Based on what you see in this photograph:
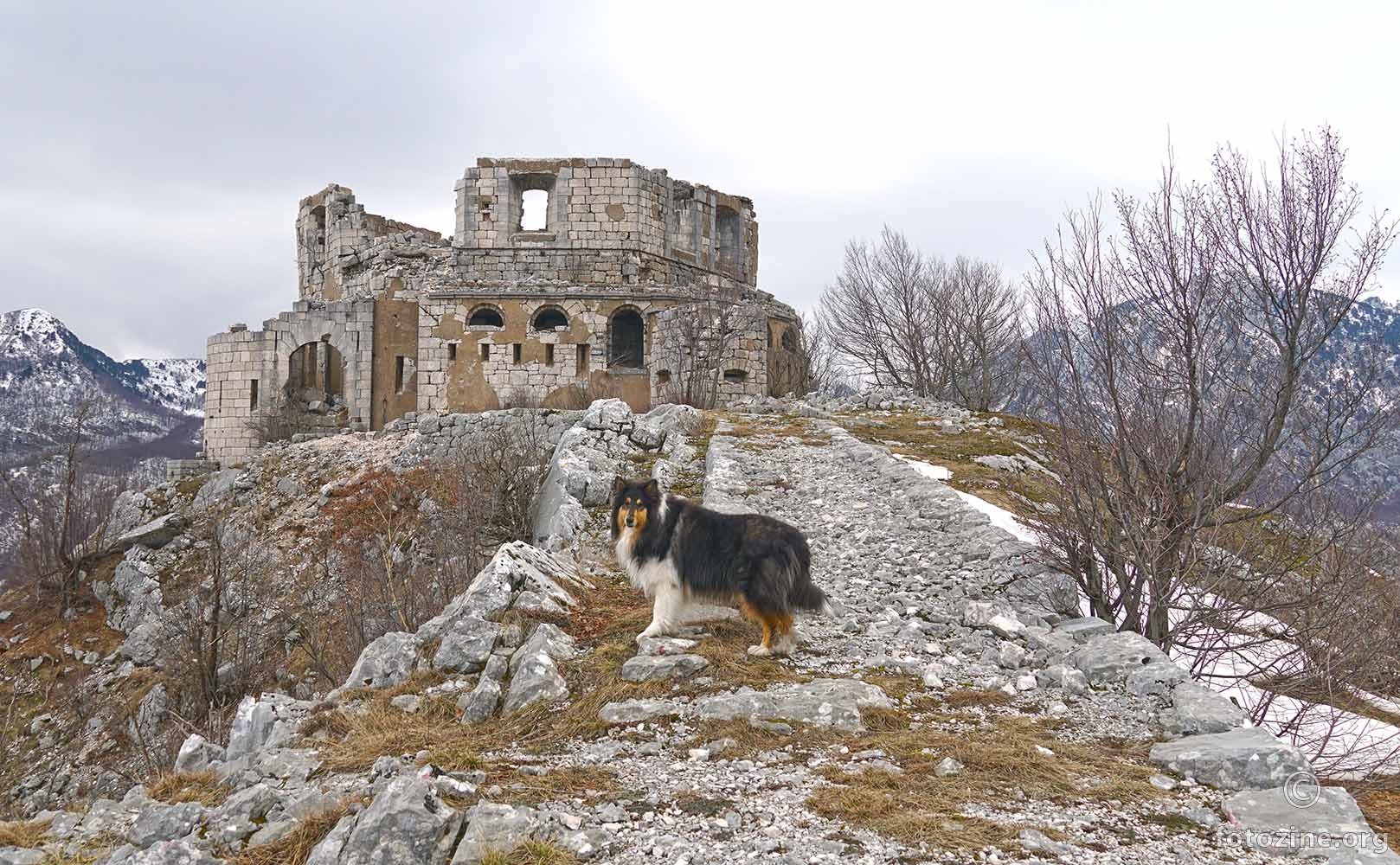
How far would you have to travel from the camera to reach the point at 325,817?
3947 millimetres

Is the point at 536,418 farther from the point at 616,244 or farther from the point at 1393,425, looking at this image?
the point at 1393,425

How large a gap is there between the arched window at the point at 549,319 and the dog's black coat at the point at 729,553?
2302cm

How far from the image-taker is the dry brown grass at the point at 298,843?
3742 millimetres

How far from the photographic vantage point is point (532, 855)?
3463 mm

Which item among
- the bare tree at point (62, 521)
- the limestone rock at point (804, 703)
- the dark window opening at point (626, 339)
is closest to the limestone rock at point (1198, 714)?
the limestone rock at point (804, 703)

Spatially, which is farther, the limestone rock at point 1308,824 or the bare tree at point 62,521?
the bare tree at point 62,521

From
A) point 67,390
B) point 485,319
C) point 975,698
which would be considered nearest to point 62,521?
→ point 485,319

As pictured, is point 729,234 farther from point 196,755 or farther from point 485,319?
point 196,755

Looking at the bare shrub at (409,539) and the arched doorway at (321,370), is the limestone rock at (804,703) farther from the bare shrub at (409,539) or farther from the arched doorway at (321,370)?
the arched doorway at (321,370)

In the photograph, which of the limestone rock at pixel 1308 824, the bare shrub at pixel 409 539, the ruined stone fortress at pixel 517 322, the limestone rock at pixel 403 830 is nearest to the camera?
the limestone rock at pixel 1308 824

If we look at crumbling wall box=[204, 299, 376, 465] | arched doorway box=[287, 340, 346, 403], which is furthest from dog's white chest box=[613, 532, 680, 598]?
arched doorway box=[287, 340, 346, 403]

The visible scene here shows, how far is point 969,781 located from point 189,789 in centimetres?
418

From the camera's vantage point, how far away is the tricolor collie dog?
5.97 metres

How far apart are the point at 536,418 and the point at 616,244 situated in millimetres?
9691
